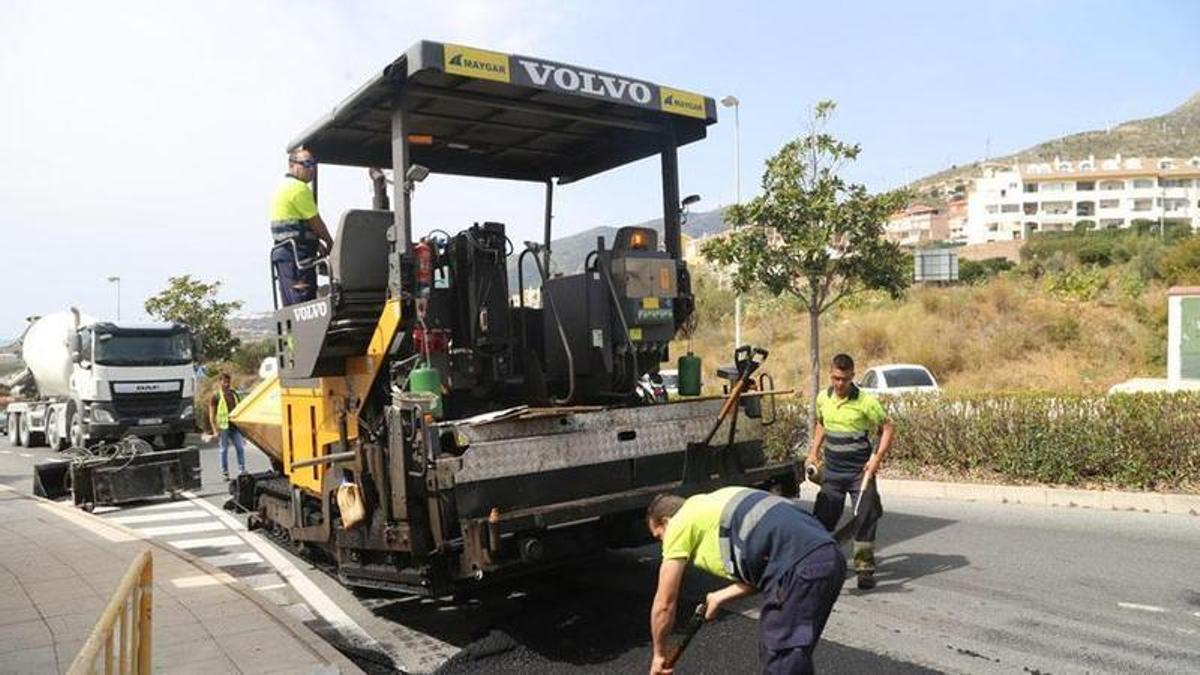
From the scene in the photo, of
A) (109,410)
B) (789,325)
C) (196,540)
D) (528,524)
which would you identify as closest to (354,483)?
(528,524)

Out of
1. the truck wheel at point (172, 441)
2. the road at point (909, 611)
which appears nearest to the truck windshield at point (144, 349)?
the truck wheel at point (172, 441)

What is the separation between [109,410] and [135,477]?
7.24m

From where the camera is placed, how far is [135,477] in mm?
11180

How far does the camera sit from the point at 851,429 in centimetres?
604

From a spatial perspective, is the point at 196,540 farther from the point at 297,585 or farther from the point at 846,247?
the point at 846,247

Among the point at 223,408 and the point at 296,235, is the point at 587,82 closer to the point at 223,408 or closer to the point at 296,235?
the point at 296,235

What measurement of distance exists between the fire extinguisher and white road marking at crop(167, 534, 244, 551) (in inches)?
195

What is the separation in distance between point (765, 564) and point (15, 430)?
1045 inches

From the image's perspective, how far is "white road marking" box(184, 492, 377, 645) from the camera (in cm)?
557

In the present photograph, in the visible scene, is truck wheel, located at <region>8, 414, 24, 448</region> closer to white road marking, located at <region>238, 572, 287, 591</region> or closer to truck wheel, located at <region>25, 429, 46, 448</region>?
truck wheel, located at <region>25, 429, 46, 448</region>

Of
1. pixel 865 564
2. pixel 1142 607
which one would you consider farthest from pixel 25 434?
pixel 1142 607

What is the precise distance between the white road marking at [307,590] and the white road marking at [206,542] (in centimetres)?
10

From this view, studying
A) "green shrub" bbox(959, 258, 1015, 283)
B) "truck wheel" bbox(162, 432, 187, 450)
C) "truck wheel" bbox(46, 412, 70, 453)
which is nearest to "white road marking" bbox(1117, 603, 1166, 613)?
"truck wheel" bbox(162, 432, 187, 450)

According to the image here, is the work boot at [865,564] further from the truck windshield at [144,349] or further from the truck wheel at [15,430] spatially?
the truck wheel at [15,430]
